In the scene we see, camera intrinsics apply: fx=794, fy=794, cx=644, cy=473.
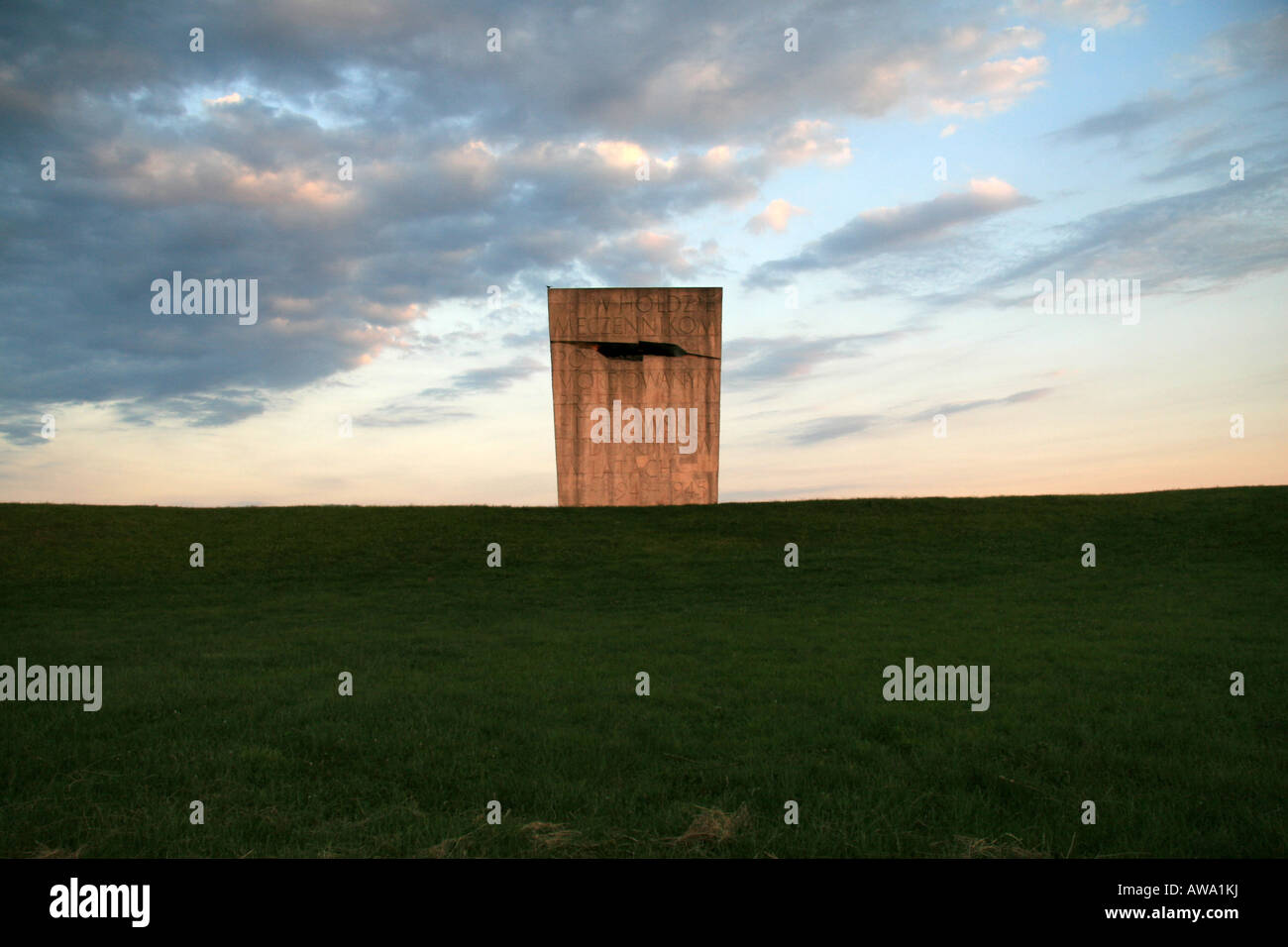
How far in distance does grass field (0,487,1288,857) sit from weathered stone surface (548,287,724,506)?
14.8 metres

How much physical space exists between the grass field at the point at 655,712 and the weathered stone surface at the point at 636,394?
48.5 ft

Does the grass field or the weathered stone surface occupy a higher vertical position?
the weathered stone surface

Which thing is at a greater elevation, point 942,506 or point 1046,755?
point 942,506

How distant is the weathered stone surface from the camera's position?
4478 centimetres

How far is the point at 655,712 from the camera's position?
1094 cm

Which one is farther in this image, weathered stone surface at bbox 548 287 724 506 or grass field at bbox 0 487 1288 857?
weathered stone surface at bbox 548 287 724 506

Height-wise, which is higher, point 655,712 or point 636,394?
point 636,394

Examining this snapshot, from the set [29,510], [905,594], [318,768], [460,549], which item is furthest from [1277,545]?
[29,510]

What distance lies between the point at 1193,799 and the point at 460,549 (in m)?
29.5

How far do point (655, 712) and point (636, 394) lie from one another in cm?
3519

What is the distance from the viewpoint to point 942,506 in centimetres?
4038
